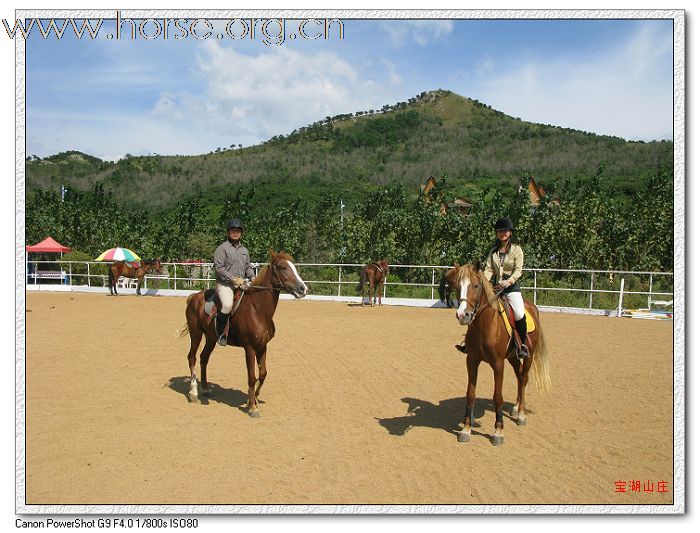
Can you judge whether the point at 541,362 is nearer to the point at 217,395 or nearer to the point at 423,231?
the point at 217,395

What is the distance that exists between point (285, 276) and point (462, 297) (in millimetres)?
2174

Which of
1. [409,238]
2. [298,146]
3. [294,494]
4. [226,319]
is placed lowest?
[294,494]

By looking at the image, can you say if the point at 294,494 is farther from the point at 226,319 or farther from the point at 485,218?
the point at 485,218

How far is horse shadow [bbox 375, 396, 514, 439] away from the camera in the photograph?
5.87 meters

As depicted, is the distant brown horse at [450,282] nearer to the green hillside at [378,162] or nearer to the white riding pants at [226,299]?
the white riding pants at [226,299]

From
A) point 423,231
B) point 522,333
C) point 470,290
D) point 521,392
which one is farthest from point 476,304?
point 423,231

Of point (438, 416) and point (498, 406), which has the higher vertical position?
point (498, 406)

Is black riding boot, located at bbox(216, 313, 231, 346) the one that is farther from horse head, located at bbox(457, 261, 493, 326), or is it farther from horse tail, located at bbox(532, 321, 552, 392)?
horse tail, located at bbox(532, 321, 552, 392)

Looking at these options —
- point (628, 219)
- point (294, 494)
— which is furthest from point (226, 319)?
point (628, 219)

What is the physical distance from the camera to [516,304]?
18.6ft

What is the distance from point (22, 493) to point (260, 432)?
Answer: 2418 millimetres

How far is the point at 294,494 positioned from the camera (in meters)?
4.21

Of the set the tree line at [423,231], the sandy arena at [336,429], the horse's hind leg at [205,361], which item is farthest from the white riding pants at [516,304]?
the tree line at [423,231]

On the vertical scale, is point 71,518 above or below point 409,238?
below
